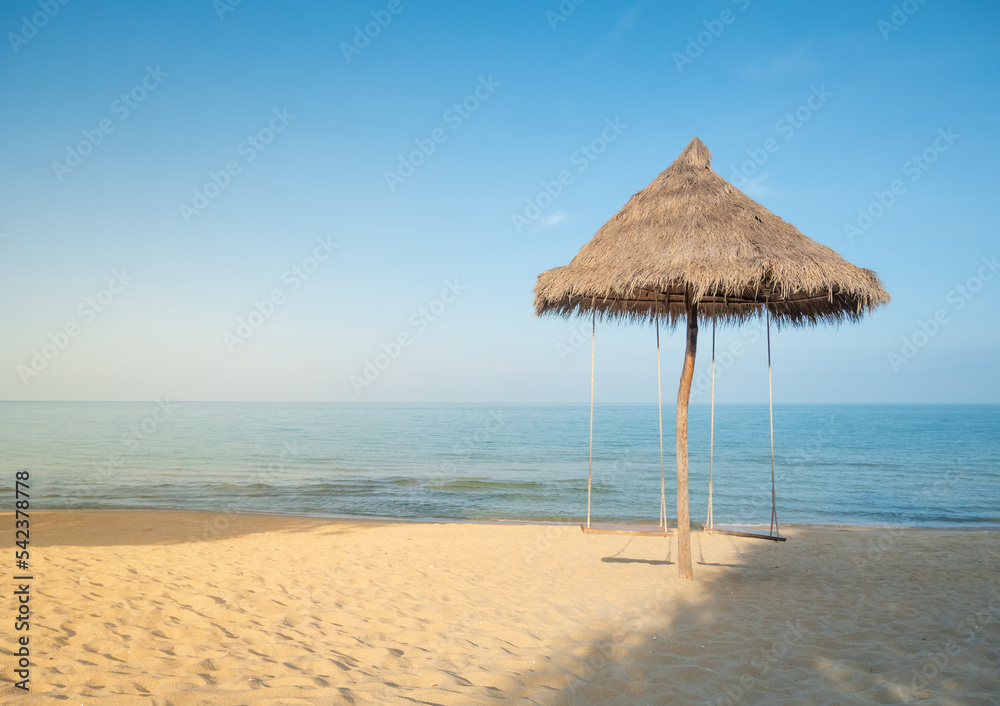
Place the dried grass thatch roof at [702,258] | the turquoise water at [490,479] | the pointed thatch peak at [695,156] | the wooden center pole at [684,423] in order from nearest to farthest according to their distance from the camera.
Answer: the dried grass thatch roof at [702,258], the wooden center pole at [684,423], the pointed thatch peak at [695,156], the turquoise water at [490,479]

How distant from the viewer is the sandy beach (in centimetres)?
293

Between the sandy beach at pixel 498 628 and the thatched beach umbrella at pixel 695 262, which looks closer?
the sandy beach at pixel 498 628

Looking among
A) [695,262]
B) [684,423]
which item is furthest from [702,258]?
[684,423]

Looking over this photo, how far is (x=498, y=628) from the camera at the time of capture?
399 centimetres

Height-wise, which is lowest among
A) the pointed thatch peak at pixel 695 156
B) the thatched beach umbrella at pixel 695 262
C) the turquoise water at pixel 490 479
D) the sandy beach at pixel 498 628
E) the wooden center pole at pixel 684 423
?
the turquoise water at pixel 490 479

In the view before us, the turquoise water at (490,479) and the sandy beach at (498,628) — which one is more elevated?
the sandy beach at (498,628)

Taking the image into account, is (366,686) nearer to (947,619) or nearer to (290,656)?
(290,656)

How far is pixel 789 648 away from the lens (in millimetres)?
3594

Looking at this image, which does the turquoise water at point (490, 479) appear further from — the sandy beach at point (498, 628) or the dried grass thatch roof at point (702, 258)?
the dried grass thatch roof at point (702, 258)

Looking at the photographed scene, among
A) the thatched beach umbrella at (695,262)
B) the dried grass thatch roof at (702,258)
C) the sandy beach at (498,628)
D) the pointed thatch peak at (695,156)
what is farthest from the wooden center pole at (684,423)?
the pointed thatch peak at (695,156)

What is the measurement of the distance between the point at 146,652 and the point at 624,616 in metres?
3.04

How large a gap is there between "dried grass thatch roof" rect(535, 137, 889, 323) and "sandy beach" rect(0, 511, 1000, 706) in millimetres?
2465

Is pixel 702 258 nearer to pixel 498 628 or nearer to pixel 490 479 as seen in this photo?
pixel 498 628

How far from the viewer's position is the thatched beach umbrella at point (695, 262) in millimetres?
4668
